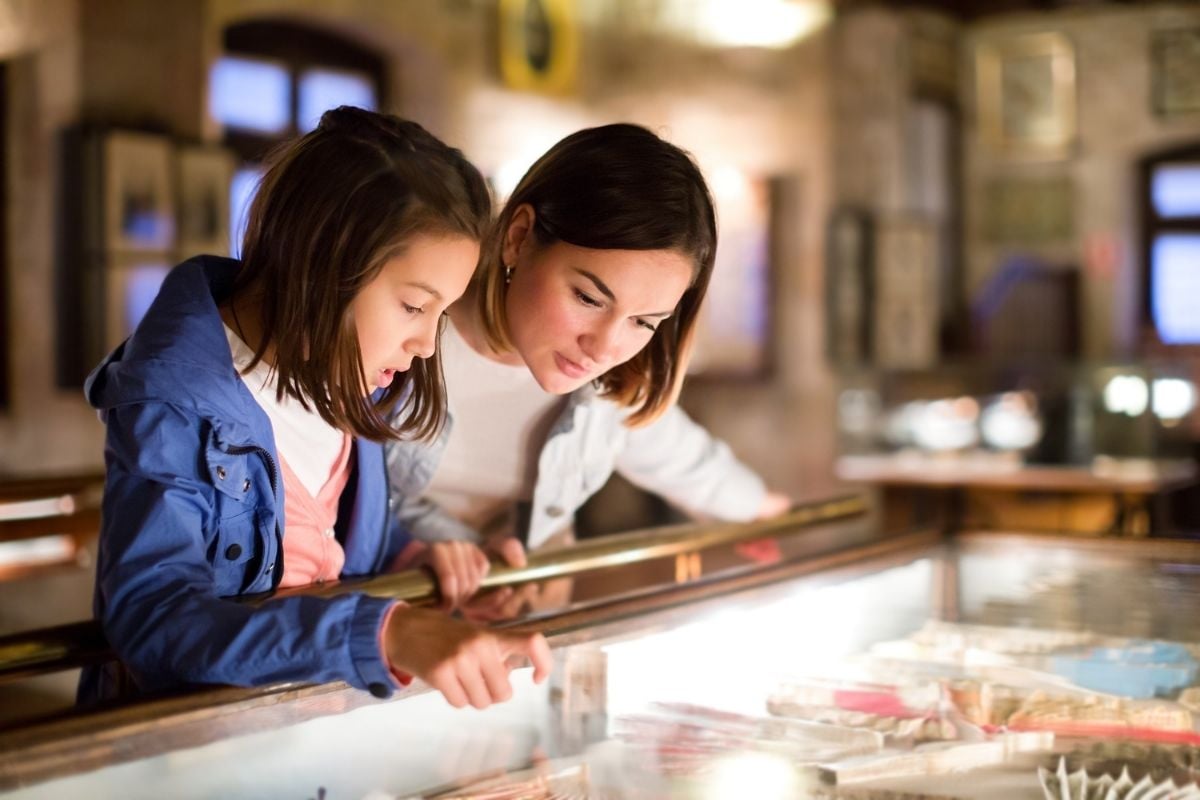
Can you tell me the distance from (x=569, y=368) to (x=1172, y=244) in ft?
36.2

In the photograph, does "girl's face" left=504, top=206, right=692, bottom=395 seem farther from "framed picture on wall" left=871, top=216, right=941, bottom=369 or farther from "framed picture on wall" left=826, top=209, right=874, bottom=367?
"framed picture on wall" left=871, top=216, right=941, bottom=369

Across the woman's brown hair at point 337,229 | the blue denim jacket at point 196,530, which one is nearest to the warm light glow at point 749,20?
the woman's brown hair at point 337,229

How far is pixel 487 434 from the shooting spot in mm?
1587

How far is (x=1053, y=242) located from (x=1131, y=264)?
2.22ft

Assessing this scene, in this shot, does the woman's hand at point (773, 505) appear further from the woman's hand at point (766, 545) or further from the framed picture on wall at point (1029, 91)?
the framed picture on wall at point (1029, 91)

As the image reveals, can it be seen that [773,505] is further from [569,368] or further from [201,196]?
[201,196]

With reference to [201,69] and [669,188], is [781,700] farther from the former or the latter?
[201,69]

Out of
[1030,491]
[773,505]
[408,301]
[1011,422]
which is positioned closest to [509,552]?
[408,301]

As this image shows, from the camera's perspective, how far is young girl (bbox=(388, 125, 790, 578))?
1268mm

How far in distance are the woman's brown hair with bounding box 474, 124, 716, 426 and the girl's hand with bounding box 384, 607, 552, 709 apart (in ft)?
1.52

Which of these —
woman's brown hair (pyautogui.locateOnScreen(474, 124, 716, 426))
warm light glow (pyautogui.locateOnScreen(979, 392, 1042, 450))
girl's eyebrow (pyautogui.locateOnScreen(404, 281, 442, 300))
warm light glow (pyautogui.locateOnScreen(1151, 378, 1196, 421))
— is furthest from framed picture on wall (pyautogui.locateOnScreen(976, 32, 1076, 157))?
girl's eyebrow (pyautogui.locateOnScreen(404, 281, 442, 300))

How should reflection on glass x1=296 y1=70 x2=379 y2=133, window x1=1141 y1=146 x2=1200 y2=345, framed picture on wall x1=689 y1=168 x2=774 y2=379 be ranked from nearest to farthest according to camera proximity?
1. reflection on glass x1=296 y1=70 x2=379 y2=133
2. framed picture on wall x1=689 y1=168 x2=774 y2=379
3. window x1=1141 y1=146 x2=1200 y2=345

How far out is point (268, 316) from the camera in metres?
1.13

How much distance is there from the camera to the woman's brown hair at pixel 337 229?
109cm
